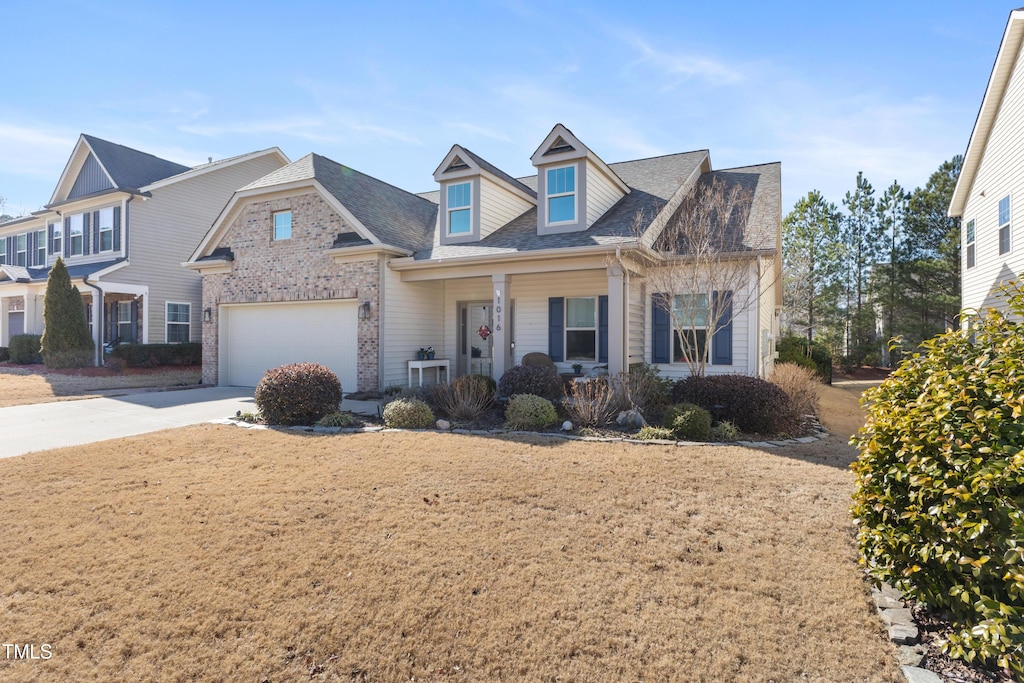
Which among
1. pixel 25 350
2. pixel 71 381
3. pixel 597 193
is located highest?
pixel 597 193

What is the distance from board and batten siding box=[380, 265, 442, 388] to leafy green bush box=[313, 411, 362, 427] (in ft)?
11.5

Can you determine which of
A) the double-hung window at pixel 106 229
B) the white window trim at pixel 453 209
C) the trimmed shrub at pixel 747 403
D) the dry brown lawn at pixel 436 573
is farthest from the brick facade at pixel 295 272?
the double-hung window at pixel 106 229

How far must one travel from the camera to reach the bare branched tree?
1105cm

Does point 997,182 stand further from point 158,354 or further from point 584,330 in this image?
point 158,354

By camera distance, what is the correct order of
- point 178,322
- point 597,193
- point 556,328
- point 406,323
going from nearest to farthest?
1. point 597,193
2. point 556,328
3. point 406,323
4. point 178,322

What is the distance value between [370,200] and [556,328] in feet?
20.4

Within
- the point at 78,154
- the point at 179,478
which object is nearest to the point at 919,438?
the point at 179,478

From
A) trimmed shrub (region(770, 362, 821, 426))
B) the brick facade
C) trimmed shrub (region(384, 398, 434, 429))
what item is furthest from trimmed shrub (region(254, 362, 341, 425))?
trimmed shrub (region(770, 362, 821, 426))

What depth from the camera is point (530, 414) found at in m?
8.73

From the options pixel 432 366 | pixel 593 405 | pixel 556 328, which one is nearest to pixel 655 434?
pixel 593 405

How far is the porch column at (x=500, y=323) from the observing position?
11.9 meters

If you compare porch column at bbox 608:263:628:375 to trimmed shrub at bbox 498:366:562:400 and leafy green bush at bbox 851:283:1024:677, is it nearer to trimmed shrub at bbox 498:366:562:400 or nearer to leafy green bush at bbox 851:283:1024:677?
trimmed shrub at bbox 498:366:562:400

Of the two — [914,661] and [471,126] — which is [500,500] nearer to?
[914,661]

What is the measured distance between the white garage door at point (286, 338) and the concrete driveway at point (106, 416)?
1.40 meters
